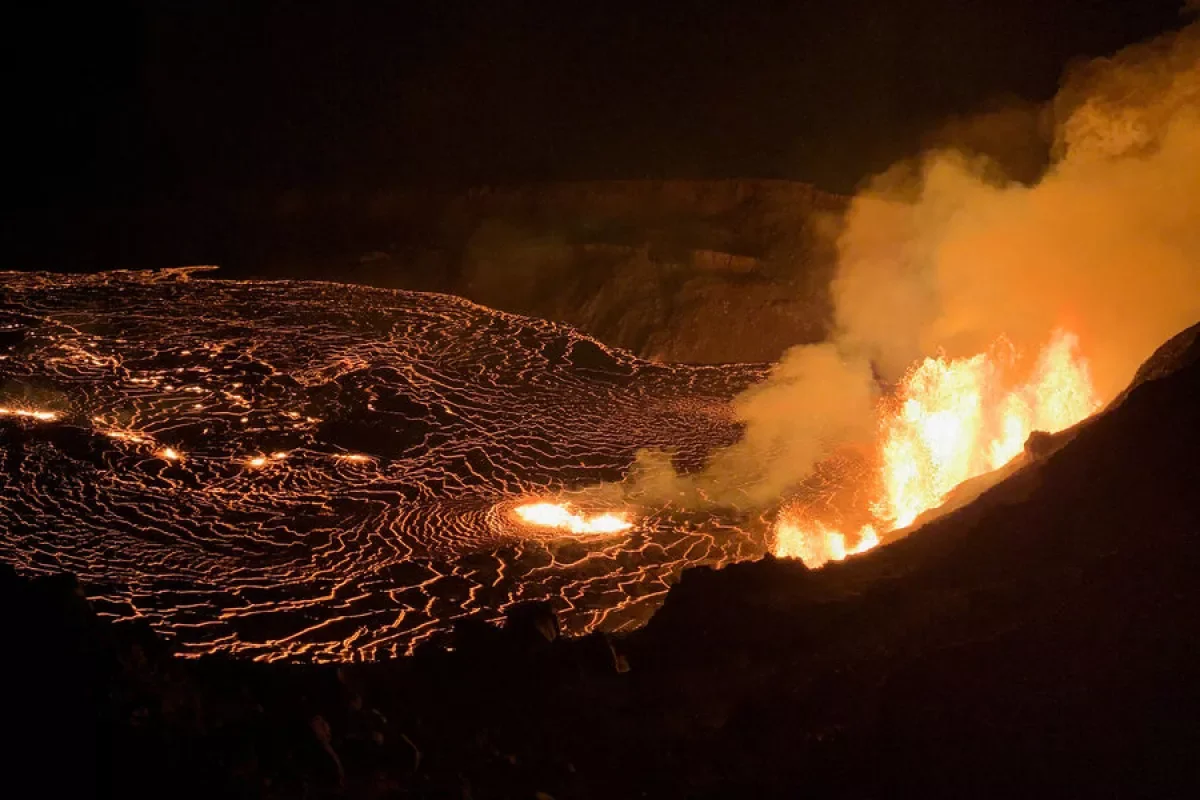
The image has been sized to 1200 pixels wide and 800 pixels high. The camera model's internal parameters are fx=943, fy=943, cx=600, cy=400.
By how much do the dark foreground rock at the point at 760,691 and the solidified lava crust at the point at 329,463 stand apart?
3294 mm

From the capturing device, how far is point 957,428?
12.4 meters

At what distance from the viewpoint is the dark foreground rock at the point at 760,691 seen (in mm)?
4277

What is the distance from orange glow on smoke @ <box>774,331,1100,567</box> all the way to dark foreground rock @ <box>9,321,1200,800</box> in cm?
408

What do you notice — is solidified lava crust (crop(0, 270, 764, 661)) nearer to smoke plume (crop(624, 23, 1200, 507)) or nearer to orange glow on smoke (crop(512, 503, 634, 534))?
orange glow on smoke (crop(512, 503, 634, 534))

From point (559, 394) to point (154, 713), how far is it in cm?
1102

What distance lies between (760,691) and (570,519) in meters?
6.16

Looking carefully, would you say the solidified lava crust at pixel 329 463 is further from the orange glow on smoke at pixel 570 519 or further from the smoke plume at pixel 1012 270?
the smoke plume at pixel 1012 270

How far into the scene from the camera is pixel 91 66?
34.5 meters

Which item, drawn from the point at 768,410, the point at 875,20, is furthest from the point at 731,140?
the point at 768,410

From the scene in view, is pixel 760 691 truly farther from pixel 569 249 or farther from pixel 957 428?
pixel 569 249

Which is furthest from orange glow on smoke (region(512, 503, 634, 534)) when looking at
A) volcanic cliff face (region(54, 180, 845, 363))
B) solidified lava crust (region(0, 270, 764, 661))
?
volcanic cliff face (region(54, 180, 845, 363))

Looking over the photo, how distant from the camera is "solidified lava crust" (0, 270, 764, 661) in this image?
9.28m

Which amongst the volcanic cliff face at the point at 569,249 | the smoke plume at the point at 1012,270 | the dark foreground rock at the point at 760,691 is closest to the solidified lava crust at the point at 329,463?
the smoke plume at the point at 1012,270

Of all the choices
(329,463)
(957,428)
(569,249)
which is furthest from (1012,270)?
(329,463)
